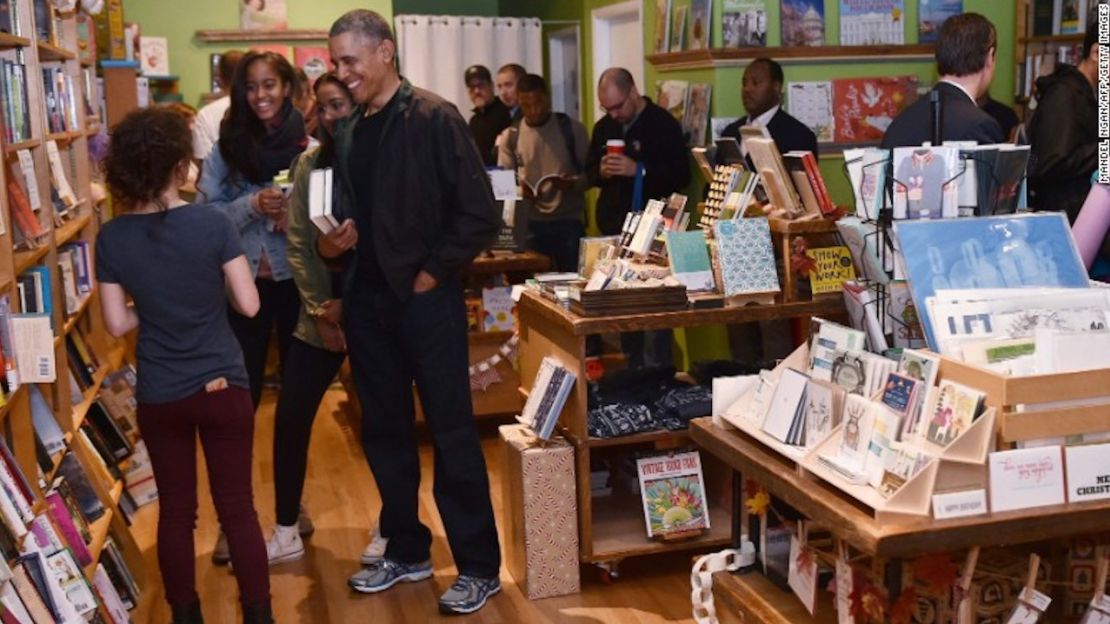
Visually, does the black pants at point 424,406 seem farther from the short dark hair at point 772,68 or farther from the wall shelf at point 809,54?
the wall shelf at point 809,54

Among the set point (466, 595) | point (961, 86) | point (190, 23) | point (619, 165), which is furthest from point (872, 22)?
point (190, 23)

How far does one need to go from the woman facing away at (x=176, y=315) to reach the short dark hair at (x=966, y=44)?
203 cm

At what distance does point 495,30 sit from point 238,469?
6.04 m

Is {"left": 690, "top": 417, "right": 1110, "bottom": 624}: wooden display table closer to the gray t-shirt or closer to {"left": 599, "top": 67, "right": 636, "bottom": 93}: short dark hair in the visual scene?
the gray t-shirt

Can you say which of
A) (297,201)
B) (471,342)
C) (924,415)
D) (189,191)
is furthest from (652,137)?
(924,415)

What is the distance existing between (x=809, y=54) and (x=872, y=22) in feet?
1.15

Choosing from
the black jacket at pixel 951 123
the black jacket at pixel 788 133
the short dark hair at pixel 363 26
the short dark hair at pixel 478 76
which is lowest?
the black jacket at pixel 788 133

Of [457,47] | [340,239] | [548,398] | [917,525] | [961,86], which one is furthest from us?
[457,47]

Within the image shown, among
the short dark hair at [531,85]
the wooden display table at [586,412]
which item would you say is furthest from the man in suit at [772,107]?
the wooden display table at [586,412]

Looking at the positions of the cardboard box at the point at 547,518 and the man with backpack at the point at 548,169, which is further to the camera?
the man with backpack at the point at 548,169

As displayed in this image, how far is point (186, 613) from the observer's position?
11.3 feet

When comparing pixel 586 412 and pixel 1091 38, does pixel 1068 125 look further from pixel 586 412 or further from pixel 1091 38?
pixel 586 412

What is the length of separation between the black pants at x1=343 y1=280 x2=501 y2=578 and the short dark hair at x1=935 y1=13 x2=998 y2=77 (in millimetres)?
1546

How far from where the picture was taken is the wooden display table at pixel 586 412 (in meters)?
3.82
